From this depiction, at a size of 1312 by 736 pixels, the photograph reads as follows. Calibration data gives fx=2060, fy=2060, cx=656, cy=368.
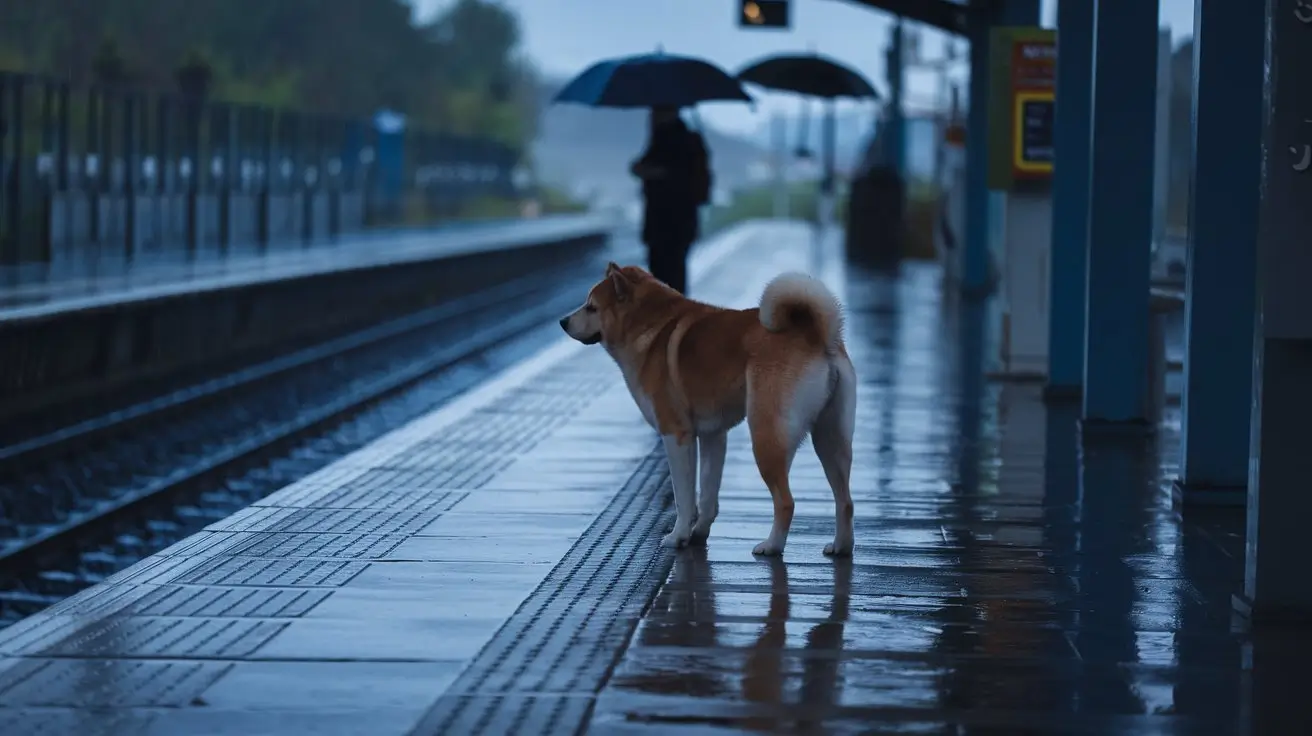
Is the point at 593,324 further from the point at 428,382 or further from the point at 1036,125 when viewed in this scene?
the point at 428,382

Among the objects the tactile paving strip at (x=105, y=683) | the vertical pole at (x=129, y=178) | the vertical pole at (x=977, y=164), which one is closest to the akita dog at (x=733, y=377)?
the tactile paving strip at (x=105, y=683)

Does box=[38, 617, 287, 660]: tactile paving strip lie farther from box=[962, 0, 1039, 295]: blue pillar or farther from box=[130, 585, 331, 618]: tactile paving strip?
box=[962, 0, 1039, 295]: blue pillar

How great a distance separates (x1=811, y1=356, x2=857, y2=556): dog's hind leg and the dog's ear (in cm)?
88

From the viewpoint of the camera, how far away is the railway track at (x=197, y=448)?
11086mm

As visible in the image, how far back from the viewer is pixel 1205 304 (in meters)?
8.85

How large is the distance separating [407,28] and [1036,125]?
240 feet

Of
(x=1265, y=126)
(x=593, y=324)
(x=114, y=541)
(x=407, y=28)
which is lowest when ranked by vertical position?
(x=114, y=541)

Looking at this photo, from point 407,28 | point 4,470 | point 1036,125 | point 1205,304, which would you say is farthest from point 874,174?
point 407,28

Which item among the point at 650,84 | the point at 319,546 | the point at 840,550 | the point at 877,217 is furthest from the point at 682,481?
the point at 877,217

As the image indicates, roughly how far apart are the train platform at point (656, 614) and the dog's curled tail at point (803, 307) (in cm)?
87

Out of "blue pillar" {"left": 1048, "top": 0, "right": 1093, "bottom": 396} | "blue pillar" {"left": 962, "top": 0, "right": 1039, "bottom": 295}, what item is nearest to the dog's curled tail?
"blue pillar" {"left": 1048, "top": 0, "right": 1093, "bottom": 396}

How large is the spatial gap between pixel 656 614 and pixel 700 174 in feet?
25.0

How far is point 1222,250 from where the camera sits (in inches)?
345

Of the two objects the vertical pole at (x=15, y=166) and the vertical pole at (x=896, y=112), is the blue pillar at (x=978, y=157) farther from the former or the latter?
the vertical pole at (x=896, y=112)
